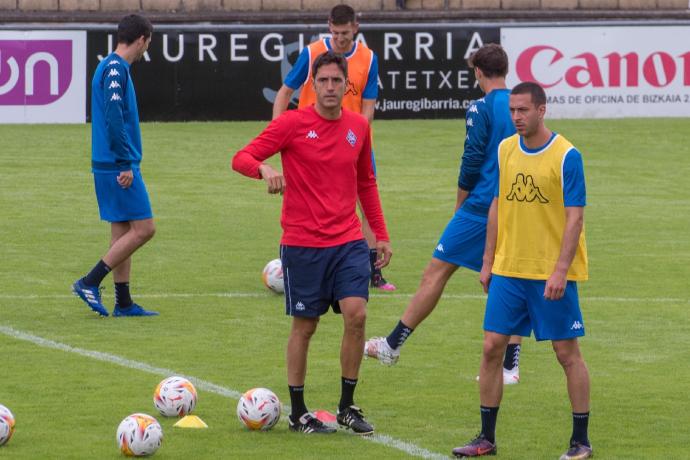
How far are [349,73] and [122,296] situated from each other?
9.36 feet

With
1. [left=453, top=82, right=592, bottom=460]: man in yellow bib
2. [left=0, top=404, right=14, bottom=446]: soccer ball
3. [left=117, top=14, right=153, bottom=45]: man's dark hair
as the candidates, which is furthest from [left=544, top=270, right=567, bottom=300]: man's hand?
[left=117, top=14, right=153, bottom=45]: man's dark hair

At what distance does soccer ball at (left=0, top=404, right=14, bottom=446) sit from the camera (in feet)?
26.2

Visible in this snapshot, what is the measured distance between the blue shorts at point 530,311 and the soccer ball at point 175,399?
187 centimetres

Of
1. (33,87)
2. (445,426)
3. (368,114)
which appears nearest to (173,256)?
(368,114)

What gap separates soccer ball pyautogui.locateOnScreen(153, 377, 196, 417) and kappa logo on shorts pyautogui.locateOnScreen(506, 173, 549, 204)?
88.6 inches

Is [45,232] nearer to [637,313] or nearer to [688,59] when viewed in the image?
[637,313]

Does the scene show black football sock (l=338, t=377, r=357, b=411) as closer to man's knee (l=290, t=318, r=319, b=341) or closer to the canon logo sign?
man's knee (l=290, t=318, r=319, b=341)

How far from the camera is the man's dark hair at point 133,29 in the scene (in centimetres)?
1191

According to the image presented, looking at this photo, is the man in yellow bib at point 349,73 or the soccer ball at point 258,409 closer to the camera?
the soccer ball at point 258,409

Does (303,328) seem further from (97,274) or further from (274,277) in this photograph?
(274,277)

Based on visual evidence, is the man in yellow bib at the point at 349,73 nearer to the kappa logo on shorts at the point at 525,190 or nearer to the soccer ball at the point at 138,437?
the kappa logo on shorts at the point at 525,190

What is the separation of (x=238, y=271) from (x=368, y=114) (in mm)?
2390

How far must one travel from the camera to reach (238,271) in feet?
48.4

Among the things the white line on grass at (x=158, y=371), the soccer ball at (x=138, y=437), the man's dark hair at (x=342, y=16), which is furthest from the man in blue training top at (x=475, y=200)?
the man's dark hair at (x=342, y=16)
